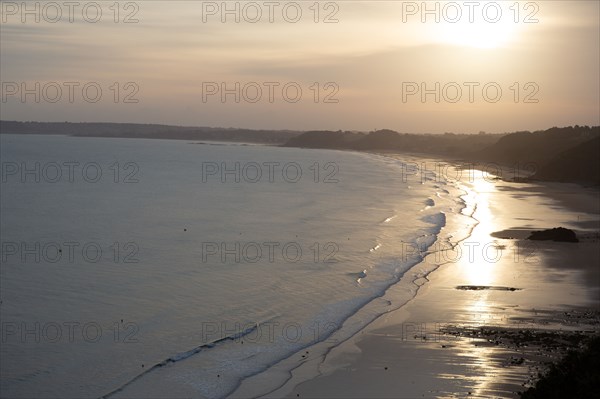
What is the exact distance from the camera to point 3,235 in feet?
118

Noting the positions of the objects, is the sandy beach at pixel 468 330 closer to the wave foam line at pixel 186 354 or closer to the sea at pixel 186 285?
the sea at pixel 186 285

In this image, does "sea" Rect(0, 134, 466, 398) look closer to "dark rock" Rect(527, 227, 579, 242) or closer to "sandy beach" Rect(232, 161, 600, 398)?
"sandy beach" Rect(232, 161, 600, 398)

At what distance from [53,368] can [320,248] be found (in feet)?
59.1

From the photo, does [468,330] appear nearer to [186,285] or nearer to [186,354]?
[186,354]

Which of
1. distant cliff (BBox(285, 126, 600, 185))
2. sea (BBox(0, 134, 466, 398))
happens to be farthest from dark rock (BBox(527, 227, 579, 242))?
distant cliff (BBox(285, 126, 600, 185))

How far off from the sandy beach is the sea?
68 cm

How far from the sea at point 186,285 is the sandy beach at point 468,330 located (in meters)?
0.68

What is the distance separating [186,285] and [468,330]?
9468 millimetres

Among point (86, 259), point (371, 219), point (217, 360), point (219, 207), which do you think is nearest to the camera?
point (217, 360)

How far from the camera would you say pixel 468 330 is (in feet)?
59.2

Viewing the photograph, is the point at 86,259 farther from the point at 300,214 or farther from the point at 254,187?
the point at 254,187

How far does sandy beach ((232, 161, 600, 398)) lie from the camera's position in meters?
14.1

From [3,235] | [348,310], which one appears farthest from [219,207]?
[348,310]

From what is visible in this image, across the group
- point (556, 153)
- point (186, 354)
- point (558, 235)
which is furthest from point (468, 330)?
point (556, 153)
